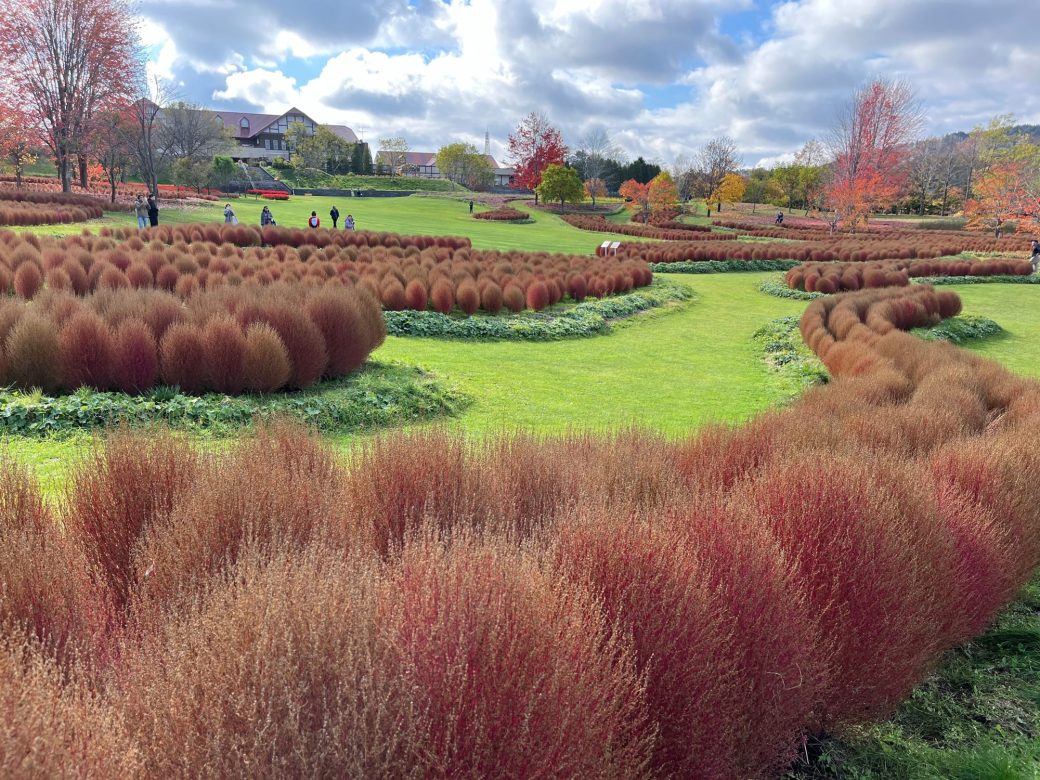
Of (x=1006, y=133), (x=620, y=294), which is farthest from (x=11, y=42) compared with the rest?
(x=1006, y=133)

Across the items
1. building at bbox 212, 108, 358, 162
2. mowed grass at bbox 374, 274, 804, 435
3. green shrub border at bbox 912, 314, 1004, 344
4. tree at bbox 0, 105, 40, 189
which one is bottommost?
mowed grass at bbox 374, 274, 804, 435

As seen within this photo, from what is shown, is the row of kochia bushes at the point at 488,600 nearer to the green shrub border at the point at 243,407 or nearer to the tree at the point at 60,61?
the green shrub border at the point at 243,407

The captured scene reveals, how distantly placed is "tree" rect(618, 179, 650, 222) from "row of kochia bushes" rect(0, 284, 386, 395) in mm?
60825

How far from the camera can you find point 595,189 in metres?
80.0

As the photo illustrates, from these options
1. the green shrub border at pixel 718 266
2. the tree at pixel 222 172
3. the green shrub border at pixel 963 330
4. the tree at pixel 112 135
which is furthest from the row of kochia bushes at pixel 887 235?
the tree at pixel 222 172

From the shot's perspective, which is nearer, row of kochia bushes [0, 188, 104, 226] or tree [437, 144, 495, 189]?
row of kochia bushes [0, 188, 104, 226]

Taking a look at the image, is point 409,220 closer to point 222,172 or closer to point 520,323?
point 222,172

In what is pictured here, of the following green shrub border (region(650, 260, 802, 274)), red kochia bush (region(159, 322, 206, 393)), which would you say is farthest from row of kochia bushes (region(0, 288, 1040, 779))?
green shrub border (region(650, 260, 802, 274))

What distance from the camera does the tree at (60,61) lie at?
34188 millimetres

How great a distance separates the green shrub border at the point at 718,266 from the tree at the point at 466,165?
6358cm

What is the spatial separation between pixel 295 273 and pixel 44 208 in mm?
18931

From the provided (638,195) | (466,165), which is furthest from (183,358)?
(466,165)

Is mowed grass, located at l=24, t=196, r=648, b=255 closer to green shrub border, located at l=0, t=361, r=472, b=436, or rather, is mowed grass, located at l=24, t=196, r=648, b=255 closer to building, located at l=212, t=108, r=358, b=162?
green shrub border, located at l=0, t=361, r=472, b=436

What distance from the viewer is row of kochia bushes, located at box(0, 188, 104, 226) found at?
2234cm
